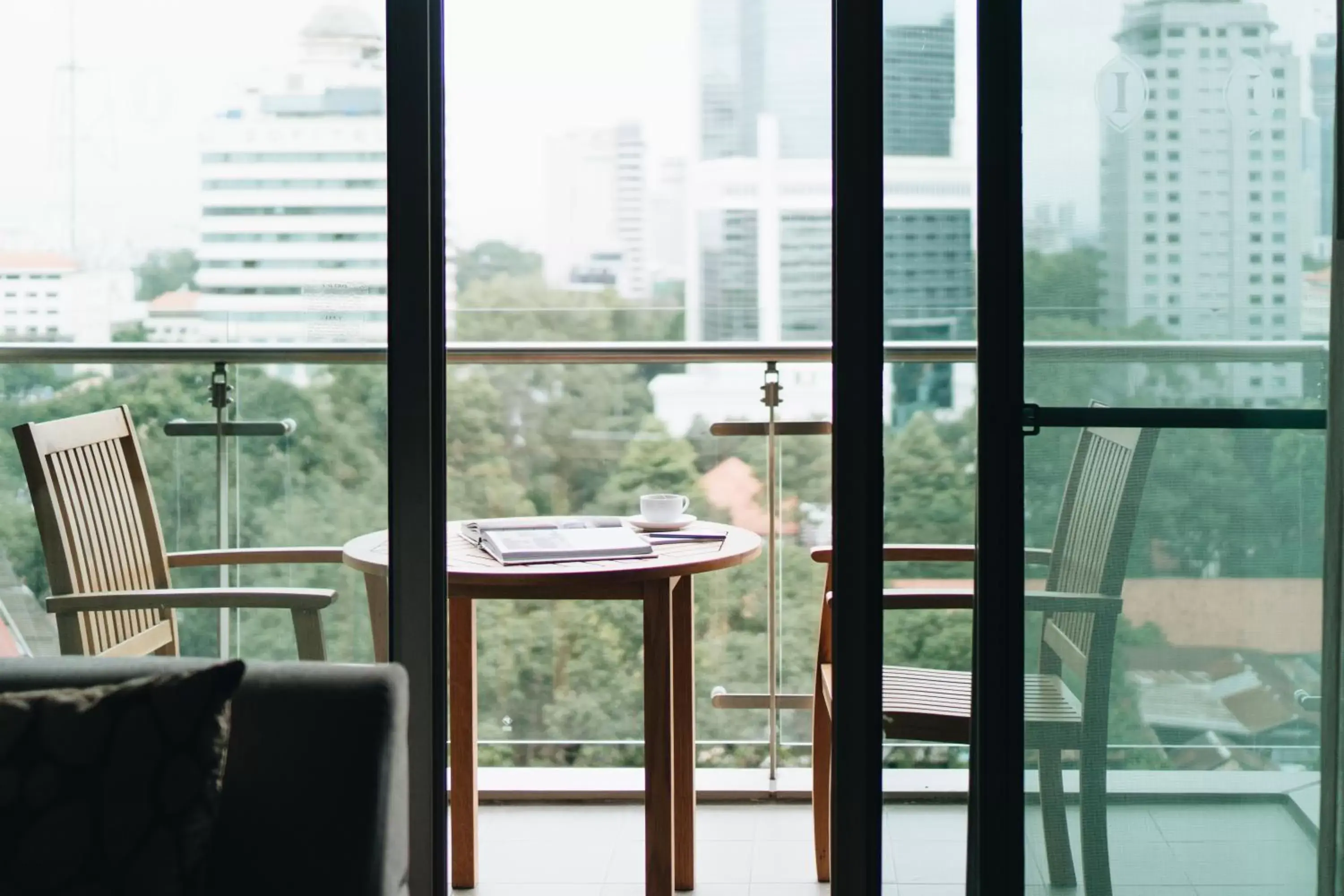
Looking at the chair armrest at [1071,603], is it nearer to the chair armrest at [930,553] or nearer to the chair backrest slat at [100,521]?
the chair armrest at [930,553]

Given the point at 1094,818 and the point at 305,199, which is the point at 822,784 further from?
the point at 305,199

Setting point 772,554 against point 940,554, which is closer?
point 940,554

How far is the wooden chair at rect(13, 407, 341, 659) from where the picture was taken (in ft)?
7.47

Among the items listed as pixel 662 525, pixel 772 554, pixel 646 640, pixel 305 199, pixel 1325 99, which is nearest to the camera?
pixel 1325 99

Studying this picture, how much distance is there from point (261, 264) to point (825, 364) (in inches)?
70.3

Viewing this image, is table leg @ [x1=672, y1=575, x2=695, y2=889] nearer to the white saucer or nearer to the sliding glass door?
the white saucer

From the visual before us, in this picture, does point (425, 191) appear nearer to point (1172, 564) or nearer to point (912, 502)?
point (912, 502)

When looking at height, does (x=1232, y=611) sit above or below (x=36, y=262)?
below

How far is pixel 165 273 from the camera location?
7.34 feet

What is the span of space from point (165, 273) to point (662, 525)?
126 centimetres

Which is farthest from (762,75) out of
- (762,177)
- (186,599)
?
(186,599)

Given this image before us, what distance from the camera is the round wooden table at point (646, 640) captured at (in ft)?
8.09

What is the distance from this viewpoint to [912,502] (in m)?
2.13

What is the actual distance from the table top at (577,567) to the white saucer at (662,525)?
22 cm
